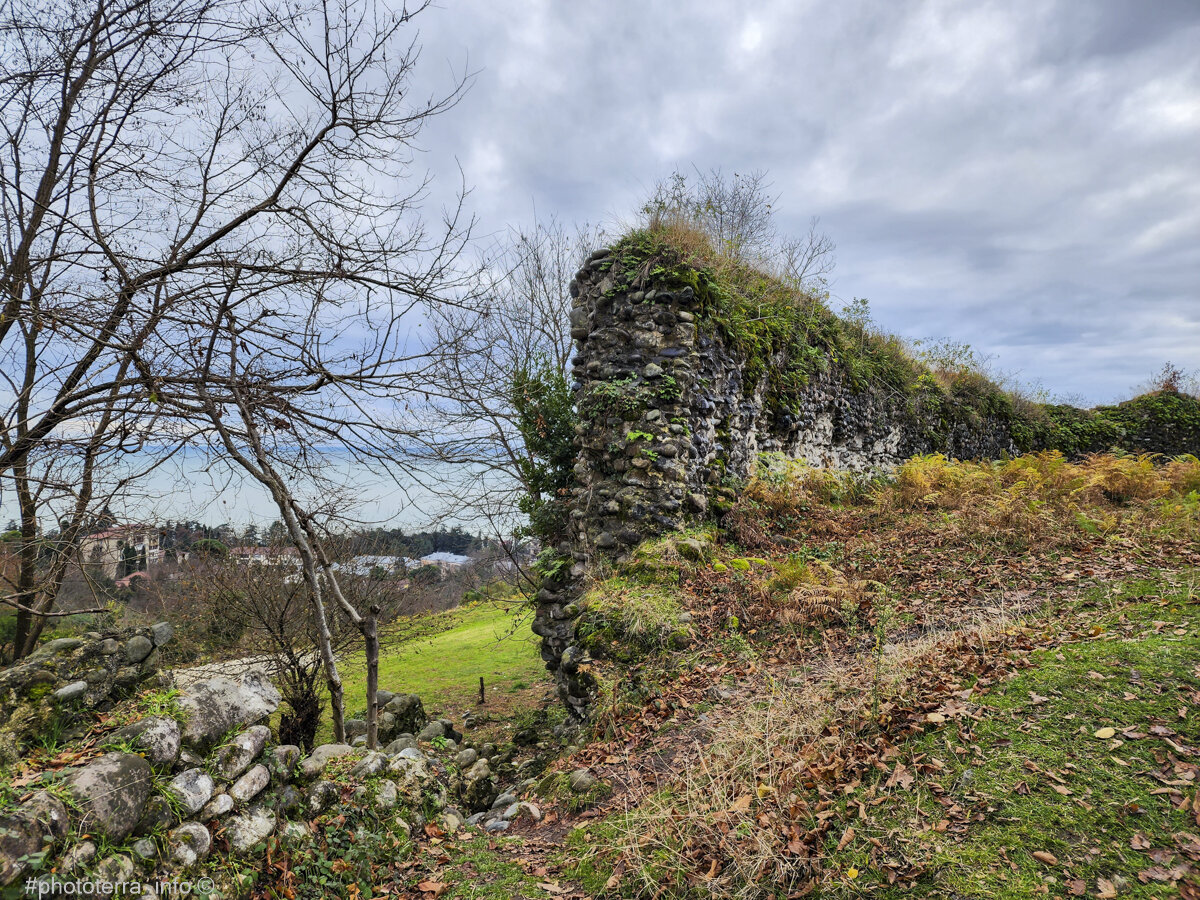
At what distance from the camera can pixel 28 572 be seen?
13.4 feet

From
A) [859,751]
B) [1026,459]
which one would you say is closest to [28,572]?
[859,751]

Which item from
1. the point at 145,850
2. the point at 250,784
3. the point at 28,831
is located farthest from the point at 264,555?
the point at 28,831

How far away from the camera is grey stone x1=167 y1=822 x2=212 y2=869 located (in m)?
2.67

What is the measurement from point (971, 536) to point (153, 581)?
441 inches

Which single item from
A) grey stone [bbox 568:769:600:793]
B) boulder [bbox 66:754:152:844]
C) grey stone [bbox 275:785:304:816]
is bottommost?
grey stone [bbox 568:769:600:793]

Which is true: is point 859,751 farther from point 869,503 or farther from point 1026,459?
point 1026,459

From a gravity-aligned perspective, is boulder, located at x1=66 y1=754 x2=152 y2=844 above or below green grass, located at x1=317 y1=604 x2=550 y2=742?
above

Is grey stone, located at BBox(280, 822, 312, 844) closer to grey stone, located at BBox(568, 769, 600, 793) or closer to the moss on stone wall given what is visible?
grey stone, located at BBox(568, 769, 600, 793)

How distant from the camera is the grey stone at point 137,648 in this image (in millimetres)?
3330

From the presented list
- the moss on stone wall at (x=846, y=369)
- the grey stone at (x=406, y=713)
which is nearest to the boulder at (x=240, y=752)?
the grey stone at (x=406, y=713)

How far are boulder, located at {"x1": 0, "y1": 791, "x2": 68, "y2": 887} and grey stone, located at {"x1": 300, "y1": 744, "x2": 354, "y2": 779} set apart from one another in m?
1.51

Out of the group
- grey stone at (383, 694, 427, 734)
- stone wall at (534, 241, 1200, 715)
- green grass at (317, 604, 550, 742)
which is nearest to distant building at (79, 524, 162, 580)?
stone wall at (534, 241, 1200, 715)

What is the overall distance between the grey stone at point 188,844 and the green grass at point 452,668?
23.4ft

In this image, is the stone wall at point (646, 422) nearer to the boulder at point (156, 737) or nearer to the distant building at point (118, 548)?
the boulder at point (156, 737)
